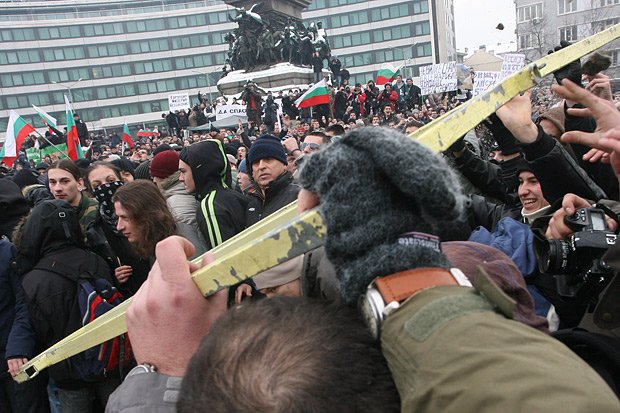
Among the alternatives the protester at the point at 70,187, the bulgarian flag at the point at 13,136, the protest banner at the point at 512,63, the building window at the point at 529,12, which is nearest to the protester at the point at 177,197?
the protester at the point at 70,187

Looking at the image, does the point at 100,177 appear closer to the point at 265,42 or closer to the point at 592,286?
the point at 592,286

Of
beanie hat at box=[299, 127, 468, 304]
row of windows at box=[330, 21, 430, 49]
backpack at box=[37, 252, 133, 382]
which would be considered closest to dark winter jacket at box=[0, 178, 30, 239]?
backpack at box=[37, 252, 133, 382]

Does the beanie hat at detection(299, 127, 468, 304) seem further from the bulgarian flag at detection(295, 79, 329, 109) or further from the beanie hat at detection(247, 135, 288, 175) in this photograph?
the bulgarian flag at detection(295, 79, 329, 109)

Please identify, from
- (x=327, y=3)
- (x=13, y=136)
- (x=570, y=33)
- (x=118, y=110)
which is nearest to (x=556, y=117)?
(x=13, y=136)

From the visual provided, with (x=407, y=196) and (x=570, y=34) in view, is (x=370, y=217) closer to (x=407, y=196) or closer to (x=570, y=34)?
(x=407, y=196)

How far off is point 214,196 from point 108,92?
77.7m

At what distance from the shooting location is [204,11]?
7444 centimetres

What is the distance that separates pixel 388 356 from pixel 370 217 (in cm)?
21

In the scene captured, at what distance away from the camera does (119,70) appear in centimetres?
7300

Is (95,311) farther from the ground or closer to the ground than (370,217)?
closer to the ground

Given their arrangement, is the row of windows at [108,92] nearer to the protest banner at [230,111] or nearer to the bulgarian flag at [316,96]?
the protest banner at [230,111]

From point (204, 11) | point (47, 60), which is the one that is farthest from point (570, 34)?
point (47, 60)

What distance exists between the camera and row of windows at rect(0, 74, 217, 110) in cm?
6800

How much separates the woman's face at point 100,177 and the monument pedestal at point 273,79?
21439 mm
